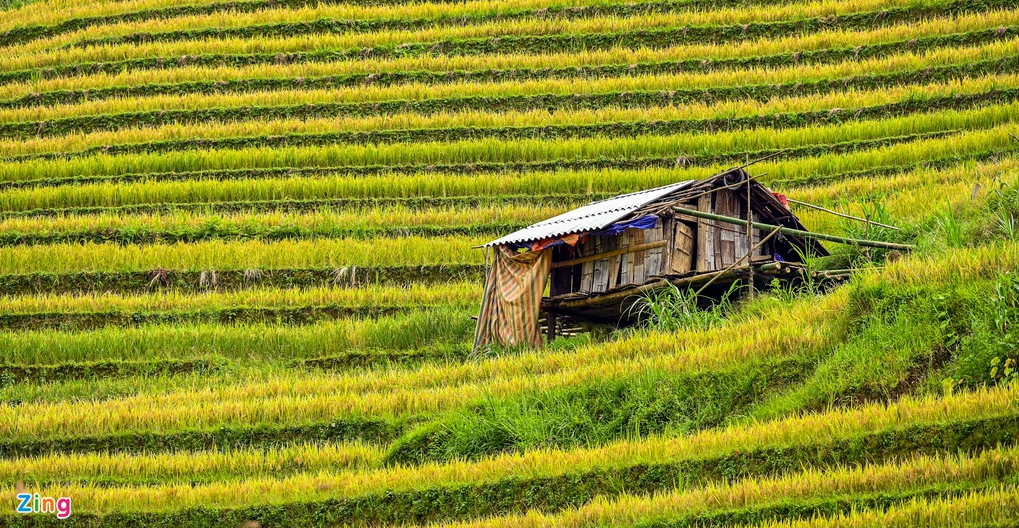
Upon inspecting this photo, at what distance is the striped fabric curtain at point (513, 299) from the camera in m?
13.3

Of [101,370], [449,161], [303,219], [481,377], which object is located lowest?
[101,370]

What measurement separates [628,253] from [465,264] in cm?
352

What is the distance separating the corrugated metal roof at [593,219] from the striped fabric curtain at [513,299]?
0.23 metres

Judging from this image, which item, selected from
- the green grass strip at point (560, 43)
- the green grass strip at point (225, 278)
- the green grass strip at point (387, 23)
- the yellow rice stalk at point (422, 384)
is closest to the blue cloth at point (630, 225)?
the yellow rice stalk at point (422, 384)

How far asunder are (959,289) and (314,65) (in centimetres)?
1589

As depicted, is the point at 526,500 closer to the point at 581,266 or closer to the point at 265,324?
the point at 581,266

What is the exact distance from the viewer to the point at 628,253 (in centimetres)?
1330

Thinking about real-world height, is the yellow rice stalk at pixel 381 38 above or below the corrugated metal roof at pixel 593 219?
above

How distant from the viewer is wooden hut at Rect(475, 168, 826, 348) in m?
12.9

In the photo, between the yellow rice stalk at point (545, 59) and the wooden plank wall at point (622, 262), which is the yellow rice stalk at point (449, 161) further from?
the wooden plank wall at point (622, 262)

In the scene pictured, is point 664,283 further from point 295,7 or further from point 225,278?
point 295,7

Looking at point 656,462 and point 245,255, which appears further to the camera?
point 245,255

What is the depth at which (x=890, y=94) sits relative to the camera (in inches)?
776

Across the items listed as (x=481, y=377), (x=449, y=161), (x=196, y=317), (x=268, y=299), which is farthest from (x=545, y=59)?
(x=481, y=377)
